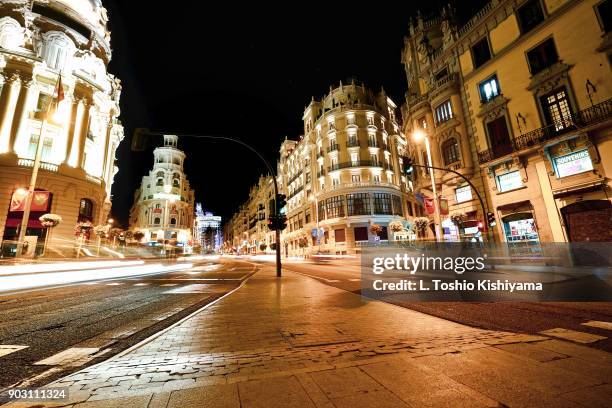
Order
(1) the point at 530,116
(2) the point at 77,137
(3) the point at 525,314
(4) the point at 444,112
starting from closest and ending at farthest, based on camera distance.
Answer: (3) the point at 525,314 → (1) the point at 530,116 → (4) the point at 444,112 → (2) the point at 77,137

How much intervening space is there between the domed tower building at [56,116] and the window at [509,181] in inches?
1383

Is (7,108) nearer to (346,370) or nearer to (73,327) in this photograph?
(73,327)

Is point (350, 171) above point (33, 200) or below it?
above

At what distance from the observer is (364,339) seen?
3.71 metres

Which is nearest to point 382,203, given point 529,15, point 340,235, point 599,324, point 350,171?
point 350,171

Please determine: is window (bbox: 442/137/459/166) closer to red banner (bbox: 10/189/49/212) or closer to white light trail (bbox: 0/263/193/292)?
white light trail (bbox: 0/263/193/292)

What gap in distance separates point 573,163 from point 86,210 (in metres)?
41.3

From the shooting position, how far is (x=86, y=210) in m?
28.8

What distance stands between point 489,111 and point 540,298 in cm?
1775

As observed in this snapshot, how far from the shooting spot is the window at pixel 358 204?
40.8 metres

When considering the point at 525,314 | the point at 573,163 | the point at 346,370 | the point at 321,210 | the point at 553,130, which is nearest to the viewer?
the point at 346,370

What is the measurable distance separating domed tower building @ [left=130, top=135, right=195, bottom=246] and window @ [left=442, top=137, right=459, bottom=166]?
2466 inches

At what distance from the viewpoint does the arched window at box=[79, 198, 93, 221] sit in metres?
28.0

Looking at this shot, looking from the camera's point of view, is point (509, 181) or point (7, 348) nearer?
point (7, 348)
